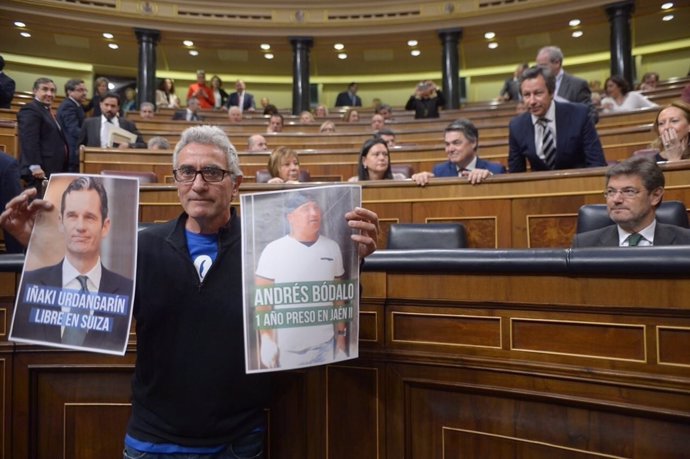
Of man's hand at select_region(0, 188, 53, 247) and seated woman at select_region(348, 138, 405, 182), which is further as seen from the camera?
seated woman at select_region(348, 138, 405, 182)

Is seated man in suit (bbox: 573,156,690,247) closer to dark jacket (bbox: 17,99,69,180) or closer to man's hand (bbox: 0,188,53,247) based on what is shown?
man's hand (bbox: 0,188,53,247)

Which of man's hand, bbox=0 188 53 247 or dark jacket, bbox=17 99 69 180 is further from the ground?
dark jacket, bbox=17 99 69 180

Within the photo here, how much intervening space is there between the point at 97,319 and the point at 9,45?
12.4 m

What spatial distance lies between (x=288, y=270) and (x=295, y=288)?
0.11ft

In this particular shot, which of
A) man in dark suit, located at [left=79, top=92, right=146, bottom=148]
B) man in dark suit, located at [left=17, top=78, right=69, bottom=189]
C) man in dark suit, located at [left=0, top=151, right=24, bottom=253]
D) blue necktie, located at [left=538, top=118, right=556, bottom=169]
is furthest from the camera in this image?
man in dark suit, located at [left=79, top=92, right=146, bottom=148]

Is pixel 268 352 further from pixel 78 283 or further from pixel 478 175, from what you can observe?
pixel 478 175

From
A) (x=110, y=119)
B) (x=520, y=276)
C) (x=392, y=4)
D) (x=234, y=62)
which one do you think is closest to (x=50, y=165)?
(x=110, y=119)

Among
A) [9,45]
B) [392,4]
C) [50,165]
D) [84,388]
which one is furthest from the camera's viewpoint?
[9,45]

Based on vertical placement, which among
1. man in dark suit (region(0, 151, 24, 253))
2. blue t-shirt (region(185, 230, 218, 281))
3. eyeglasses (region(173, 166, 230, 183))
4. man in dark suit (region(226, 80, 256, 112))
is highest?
man in dark suit (region(226, 80, 256, 112))

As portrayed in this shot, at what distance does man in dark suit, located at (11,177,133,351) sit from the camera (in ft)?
3.30

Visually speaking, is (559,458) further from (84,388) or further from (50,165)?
(50,165)

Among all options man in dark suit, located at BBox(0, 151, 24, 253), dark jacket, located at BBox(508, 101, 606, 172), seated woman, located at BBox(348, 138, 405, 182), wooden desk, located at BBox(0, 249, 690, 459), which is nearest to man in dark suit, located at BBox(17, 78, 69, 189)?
man in dark suit, located at BBox(0, 151, 24, 253)

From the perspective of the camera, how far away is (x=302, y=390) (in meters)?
1.31

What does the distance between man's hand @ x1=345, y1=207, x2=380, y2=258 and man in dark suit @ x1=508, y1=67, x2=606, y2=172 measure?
1817 millimetres
